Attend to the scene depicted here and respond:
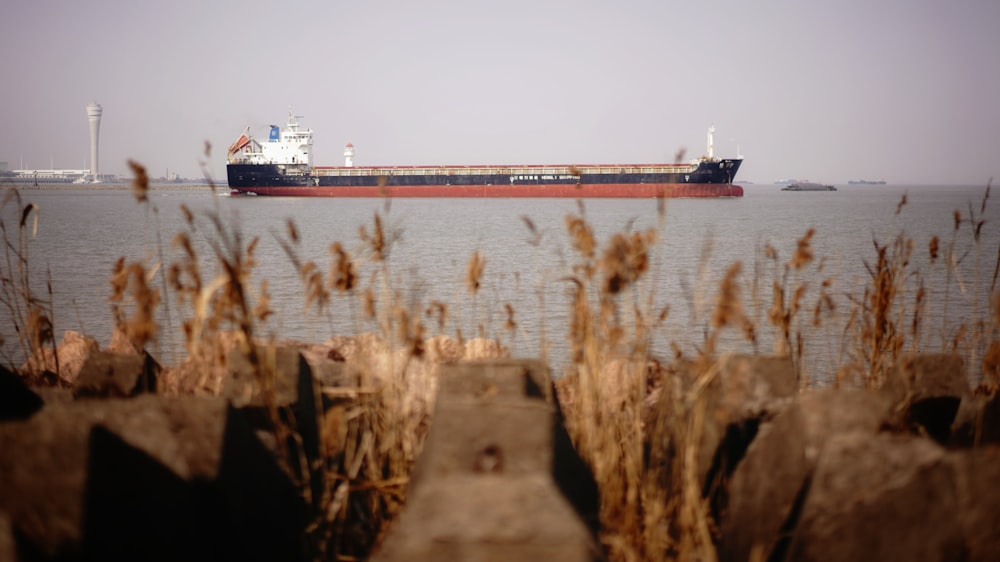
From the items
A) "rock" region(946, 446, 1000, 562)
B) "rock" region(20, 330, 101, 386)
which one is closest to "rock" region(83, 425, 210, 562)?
"rock" region(946, 446, 1000, 562)

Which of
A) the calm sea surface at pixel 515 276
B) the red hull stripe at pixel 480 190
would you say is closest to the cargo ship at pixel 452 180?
the red hull stripe at pixel 480 190

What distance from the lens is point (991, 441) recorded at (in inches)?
103

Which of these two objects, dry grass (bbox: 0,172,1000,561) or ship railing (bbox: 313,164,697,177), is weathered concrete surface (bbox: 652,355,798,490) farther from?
ship railing (bbox: 313,164,697,177)

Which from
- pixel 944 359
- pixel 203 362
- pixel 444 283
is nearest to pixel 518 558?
pixel 203 362

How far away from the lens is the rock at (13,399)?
7.97 feet

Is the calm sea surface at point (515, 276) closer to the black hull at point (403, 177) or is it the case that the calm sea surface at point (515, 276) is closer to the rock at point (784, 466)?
the rock at point (784, 466)

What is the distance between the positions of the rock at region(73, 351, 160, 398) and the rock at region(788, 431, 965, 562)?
216 cm

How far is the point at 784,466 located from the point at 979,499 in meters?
0.48

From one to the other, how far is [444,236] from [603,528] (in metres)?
19.8

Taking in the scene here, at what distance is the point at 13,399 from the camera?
251cm

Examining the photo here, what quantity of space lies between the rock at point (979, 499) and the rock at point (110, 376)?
2.46 metres

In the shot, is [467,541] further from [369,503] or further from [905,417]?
[905,417]

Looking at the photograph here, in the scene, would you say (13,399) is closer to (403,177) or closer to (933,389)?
(933,389)

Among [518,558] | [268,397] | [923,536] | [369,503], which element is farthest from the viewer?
[369,503]
